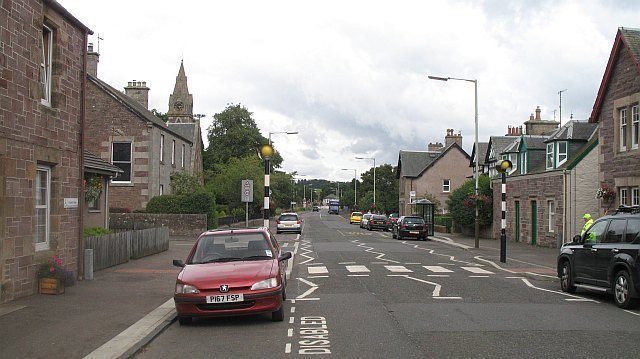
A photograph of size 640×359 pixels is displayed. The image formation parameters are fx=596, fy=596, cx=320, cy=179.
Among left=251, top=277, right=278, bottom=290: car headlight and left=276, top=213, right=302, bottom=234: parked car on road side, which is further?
left=276, top=213, right=302, bottom=234: parked car on road side

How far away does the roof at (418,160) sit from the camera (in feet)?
216

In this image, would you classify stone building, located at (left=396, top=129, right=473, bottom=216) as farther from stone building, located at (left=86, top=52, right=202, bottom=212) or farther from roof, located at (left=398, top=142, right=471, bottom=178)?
stone building, located at (left=86, top=52, right=202, bottom=212)

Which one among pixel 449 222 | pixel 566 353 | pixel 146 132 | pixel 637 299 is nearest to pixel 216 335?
pixel 566 353

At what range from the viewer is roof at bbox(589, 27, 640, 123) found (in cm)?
2078

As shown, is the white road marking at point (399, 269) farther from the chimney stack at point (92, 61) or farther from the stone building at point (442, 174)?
the stone building at point (442, 174)

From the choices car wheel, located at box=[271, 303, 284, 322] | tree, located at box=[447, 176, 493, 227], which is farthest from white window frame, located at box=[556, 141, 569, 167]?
car wheel, located at box=[271, 303, 284, 322]

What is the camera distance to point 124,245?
18641 millimetres

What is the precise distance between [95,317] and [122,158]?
98.1ft

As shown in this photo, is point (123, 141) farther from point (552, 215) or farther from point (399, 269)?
point (552, 215)

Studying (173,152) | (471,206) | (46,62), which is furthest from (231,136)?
(46,62)

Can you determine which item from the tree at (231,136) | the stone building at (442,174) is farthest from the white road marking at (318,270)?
the tree at (231,136)

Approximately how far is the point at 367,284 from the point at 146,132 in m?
26.5

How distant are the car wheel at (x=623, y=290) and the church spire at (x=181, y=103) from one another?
194 ft

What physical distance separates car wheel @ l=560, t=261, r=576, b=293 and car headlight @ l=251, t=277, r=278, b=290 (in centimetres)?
755
